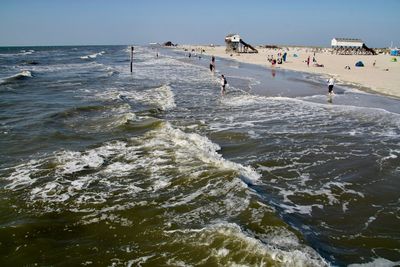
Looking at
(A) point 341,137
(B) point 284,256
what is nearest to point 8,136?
(B) point 284,256

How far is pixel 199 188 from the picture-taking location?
9961mm

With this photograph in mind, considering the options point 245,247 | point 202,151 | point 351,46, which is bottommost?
point 245,247

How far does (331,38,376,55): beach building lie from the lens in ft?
276

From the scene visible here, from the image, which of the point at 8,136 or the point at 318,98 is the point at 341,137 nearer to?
the point at 318,98

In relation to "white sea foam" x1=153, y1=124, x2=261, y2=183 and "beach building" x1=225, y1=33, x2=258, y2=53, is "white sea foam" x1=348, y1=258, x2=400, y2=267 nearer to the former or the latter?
"white sea foam" x1=153, y1=124, x2=261, y2=183

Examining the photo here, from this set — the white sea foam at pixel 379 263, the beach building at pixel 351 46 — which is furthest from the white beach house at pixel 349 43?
the white sea foam at pixel 379 263

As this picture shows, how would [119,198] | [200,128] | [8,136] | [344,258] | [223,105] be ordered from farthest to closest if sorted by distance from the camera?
1. [223,105]
2. [200,128]
3. [8,136]
4. [119,198]
5. [344,258]

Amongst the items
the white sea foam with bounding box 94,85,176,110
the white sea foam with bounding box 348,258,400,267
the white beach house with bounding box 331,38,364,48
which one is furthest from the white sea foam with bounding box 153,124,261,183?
the white beach house with bounding box 331,38,364,48

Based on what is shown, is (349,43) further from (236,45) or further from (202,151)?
(202,151)

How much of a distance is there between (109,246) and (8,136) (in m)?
10.8

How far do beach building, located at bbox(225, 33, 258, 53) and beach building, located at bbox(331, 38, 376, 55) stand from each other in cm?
2354

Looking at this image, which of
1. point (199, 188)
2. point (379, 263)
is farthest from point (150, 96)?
point (379, 263)

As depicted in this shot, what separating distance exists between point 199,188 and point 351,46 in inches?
3404

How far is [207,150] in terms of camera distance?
1323cm
